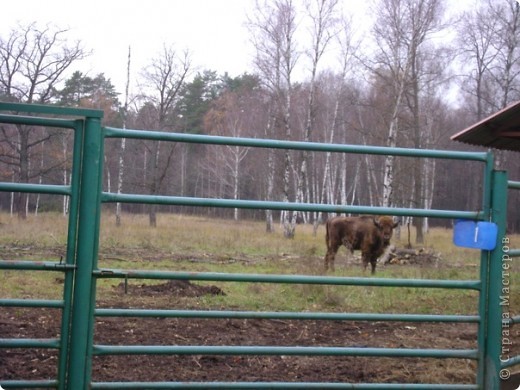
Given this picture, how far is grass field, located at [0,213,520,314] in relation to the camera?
884 cm

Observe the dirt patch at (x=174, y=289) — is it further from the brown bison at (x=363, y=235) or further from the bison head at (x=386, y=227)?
the bison head at (x=386, y=227)

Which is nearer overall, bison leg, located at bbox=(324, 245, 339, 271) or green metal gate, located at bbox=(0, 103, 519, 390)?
green metal gate, located at bbox=(0, 103, 519, 390)

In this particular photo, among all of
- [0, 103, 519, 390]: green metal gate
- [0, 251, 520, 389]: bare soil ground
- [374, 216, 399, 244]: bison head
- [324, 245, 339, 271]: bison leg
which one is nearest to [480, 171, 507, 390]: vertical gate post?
[0, 103, 519, 390]: green metal gate

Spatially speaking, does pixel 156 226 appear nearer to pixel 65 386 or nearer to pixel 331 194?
pixel 65 386

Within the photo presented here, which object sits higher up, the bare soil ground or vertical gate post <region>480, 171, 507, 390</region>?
vertical gate post <region>480, 171, 507, 390</region>

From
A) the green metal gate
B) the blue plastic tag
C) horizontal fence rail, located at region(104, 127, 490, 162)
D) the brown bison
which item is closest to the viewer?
the green metal gate

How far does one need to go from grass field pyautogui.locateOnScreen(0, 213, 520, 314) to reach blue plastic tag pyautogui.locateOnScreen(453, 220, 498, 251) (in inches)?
131

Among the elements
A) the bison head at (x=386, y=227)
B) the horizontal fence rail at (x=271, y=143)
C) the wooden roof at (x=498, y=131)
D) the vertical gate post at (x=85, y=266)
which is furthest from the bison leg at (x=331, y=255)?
the vertical gate post at (x=85, y=266)

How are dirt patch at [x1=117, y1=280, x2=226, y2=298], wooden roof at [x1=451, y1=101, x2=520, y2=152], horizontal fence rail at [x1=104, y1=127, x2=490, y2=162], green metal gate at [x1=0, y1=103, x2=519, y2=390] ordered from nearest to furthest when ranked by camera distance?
green metal gate at [x1=0, y1=103, x2=519, y2=390] → horizontal fence rail at [x1=104, y1=127, x2=490, y2=162] → wooden roof at [x1=451, y1=101, x2=520, y2=152] → dirt patch at [x1=117, y1=280, x2=226, y2=298]

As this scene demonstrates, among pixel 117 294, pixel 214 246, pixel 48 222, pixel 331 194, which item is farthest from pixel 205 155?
pixel 48 222

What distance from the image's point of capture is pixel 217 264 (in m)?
14.2

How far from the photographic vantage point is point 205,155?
4253cm

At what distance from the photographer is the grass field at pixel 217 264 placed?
884 centimetres

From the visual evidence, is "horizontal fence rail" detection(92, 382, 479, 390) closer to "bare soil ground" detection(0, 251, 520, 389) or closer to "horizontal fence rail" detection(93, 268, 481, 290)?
"horizontal fence rail" detection(93, 268, 481, 290)
